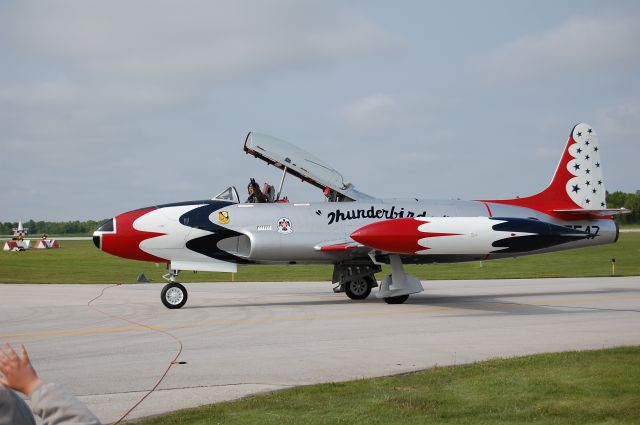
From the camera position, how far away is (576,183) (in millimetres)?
21047

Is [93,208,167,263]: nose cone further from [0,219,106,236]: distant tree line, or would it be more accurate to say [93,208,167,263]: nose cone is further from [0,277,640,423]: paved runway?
[0,219,106,236]: distant tree line

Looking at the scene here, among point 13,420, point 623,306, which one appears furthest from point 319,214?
point 13,420

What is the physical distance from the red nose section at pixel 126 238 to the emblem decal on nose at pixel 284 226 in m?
2.85

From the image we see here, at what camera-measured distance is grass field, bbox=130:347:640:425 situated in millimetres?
6660

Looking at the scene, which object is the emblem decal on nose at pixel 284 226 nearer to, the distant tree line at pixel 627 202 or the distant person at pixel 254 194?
the distant person at pixel 254 194

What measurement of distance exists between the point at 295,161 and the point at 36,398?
1621 centimetres

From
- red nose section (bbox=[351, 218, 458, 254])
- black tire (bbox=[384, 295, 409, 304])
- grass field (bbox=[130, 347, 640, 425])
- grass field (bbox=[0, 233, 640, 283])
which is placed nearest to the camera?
grass field (bbox=[130, 347, 640, 425])

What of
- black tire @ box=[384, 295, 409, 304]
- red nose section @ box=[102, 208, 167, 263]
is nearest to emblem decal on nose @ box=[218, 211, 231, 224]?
red nose section @ box=[102, 208, 167, 263]

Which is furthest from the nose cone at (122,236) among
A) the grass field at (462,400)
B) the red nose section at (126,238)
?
the grass field at (462,400)

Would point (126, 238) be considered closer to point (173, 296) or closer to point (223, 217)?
point (173, 296)

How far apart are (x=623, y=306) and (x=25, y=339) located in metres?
13.3

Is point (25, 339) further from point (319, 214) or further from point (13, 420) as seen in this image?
point (13, 420)

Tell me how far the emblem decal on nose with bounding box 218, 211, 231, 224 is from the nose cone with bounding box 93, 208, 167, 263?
1.42m

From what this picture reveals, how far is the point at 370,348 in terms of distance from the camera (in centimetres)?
1130
